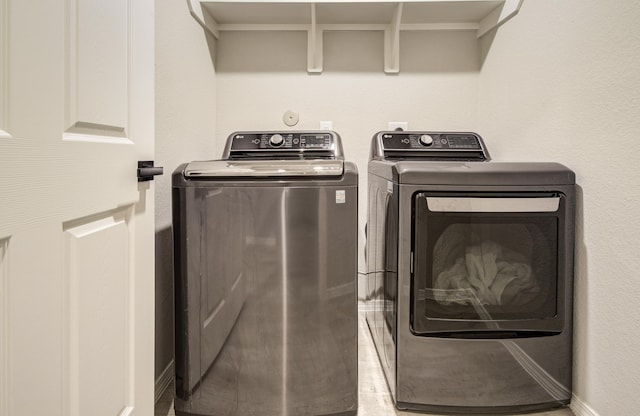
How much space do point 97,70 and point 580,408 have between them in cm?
179

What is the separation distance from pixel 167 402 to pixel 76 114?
1172 millimetres

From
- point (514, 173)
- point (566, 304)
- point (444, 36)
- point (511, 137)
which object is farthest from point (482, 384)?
point (444, 36)

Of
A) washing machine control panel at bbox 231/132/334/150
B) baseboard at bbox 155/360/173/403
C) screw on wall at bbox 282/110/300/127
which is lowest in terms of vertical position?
baseboard at bbox 155/360/173/403

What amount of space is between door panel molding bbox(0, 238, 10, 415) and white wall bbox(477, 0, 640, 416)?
4.92 ft

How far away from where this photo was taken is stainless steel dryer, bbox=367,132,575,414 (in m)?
1.30

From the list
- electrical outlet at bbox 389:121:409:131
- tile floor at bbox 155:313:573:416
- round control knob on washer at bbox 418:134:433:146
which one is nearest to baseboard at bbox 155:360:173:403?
tile floor at bbox 155:313:573:416

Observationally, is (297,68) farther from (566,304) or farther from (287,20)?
(566,304)

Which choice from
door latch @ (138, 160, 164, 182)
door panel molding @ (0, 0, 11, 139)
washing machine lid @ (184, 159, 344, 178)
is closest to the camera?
door panel molding @ (0, 0, 11, 139)

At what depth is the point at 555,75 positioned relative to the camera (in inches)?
57.4

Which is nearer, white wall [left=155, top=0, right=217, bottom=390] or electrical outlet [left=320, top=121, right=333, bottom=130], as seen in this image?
white wall [left=155, top=0, right=217, bottom=390]

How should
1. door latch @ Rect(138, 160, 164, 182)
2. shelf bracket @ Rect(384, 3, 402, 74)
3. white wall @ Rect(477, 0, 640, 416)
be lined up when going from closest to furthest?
door latch @ Rect(138, 160, 164, 182) < white wall @ Rect(477, 0, 640, 416) < shelf bracket @ Rect(384, 3, 402, 74)

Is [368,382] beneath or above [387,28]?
beneath

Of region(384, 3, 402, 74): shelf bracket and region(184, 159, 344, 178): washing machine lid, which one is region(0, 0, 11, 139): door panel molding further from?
region(384, 3, 402, 74): shelf bracket

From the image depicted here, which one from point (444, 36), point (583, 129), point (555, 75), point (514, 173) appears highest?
point (444, 36)
